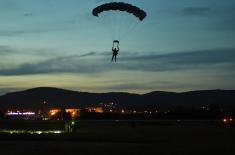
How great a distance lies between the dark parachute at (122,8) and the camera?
41.5m

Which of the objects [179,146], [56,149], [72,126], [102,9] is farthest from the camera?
[72,126]

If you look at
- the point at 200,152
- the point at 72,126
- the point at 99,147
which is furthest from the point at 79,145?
the point at 72,126

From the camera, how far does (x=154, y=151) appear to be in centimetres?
3556

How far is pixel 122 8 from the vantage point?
136ft

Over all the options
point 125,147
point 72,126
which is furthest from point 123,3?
point 72,126

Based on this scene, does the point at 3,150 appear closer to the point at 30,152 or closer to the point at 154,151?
the point at 30,152

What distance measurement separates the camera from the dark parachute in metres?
41.5

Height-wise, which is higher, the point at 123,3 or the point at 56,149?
the point at 123,3

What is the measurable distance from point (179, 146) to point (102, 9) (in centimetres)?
1090

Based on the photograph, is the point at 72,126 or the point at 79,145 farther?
the point at 72,126

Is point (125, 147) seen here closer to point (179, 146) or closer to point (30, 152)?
point (179, 146)

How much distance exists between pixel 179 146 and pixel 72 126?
2424 centimetres

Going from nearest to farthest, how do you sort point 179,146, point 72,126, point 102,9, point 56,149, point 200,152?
point 200,152 < point 56,149 < point 179,146 < point 102,9 < point 72,126

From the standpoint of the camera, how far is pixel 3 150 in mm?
36219
